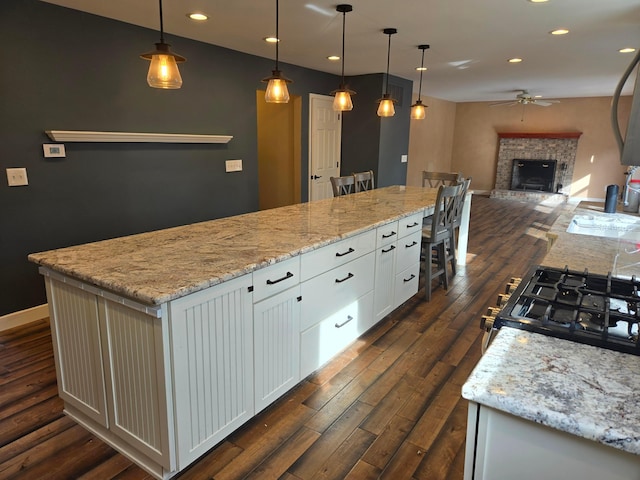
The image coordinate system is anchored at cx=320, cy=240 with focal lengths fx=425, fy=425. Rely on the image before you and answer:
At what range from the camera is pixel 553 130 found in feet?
34.9

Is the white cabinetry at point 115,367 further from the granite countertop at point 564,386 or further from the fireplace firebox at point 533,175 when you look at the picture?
the fireplace firebox at point 533,175

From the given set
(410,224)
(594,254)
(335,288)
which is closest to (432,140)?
(410,224)

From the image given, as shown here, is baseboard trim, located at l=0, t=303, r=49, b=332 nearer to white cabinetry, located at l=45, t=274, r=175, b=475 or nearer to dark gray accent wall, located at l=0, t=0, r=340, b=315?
dark gray accent wall, located at l=0, t=0, r=340, b=315

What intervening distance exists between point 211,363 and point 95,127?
9.10 ft

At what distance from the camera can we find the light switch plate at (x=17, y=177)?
10.4 ft

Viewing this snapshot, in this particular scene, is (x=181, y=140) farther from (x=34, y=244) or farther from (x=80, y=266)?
(x=80, y=266)

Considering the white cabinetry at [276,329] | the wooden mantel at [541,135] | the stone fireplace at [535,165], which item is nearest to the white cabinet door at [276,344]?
the white cabinetry at [276,329]

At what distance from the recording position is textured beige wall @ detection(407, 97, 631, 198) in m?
9.99

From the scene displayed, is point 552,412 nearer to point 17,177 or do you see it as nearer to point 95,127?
→ point 17,177

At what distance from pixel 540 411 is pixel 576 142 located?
37.4ft

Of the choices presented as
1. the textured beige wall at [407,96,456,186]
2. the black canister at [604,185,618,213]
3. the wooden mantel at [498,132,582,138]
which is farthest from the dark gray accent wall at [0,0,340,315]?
the wooden mantel at [498,132,582,138]

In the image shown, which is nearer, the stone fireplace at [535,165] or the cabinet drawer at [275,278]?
the cabinet drawer at [275,278]

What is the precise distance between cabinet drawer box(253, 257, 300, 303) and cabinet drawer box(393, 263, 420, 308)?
1500 millimetres

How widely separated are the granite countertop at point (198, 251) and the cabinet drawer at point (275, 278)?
Result: 0.16 feet
